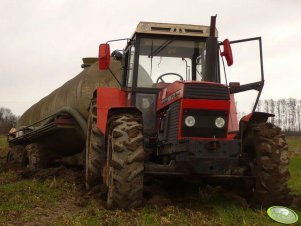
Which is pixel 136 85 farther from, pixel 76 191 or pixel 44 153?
pixel 44 153

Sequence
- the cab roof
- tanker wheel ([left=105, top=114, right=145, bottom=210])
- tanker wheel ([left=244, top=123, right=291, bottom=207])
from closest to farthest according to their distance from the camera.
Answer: tanker wheel ([left=105, top=114, right=145, bottom=210]), tanker wheel ([left=244, top=123, right=291, bottom=207]), the cab roof

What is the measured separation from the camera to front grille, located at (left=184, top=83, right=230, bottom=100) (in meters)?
6.15

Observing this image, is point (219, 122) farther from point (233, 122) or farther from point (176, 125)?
point (233, 122)

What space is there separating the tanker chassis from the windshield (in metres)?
0.02

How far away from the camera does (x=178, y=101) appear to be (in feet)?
20.4

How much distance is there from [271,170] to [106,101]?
9.44 feet

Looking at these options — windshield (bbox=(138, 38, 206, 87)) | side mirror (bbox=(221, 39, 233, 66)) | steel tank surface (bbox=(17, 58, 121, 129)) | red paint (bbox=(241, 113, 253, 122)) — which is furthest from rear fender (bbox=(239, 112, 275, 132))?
steel tank surface (bbox=(17, 58, 121, 129))

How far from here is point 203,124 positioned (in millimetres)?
6180

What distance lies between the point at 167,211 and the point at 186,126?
3.72 ft

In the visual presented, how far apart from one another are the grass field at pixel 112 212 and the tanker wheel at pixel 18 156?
5187 mm

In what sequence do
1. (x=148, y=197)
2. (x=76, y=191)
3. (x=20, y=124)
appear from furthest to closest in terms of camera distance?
1. (x=20, y=124)
2. (x=76, y=191)
3. (x=148, y=197)

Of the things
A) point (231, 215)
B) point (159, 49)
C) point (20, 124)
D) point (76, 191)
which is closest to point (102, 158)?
point (76, 191)

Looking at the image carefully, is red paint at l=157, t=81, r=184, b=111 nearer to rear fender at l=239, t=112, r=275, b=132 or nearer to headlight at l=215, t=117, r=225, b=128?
headlight at l=215, t=117, r=225, b=128

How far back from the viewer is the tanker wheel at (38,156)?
11854 mm
